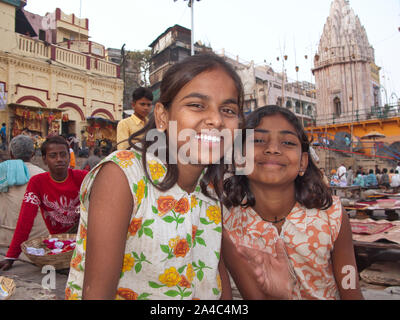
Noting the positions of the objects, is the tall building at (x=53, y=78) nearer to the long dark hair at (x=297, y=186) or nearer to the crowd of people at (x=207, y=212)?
the long dark hair at (x=297, y=186)

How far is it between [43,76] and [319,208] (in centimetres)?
1548

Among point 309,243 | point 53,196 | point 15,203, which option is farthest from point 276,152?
point 15,203

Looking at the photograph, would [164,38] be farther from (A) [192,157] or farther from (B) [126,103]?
(A) [192,157]

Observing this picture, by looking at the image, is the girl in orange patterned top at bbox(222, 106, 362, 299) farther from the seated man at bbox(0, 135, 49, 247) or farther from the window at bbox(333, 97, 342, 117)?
the window at bbox(333, 97, 342, 117)

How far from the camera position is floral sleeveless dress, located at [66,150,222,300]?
1185 mm

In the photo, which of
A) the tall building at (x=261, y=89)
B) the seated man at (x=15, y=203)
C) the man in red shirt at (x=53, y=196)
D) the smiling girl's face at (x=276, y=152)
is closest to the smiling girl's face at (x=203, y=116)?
the smiling girl's face at (x=276, y=152)

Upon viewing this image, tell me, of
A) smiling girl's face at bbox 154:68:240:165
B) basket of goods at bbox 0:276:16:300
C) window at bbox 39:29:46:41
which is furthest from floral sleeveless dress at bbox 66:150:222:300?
window at bbox 39:29:46:41

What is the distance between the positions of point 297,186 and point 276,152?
36cm

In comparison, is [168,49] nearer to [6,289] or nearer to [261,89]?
[261,89]

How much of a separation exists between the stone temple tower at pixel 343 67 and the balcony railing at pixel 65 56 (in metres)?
17.8

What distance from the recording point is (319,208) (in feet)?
5.52

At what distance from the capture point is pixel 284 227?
169cm

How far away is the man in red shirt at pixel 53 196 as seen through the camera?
103 inches

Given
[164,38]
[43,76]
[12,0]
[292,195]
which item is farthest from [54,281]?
[164,38]
